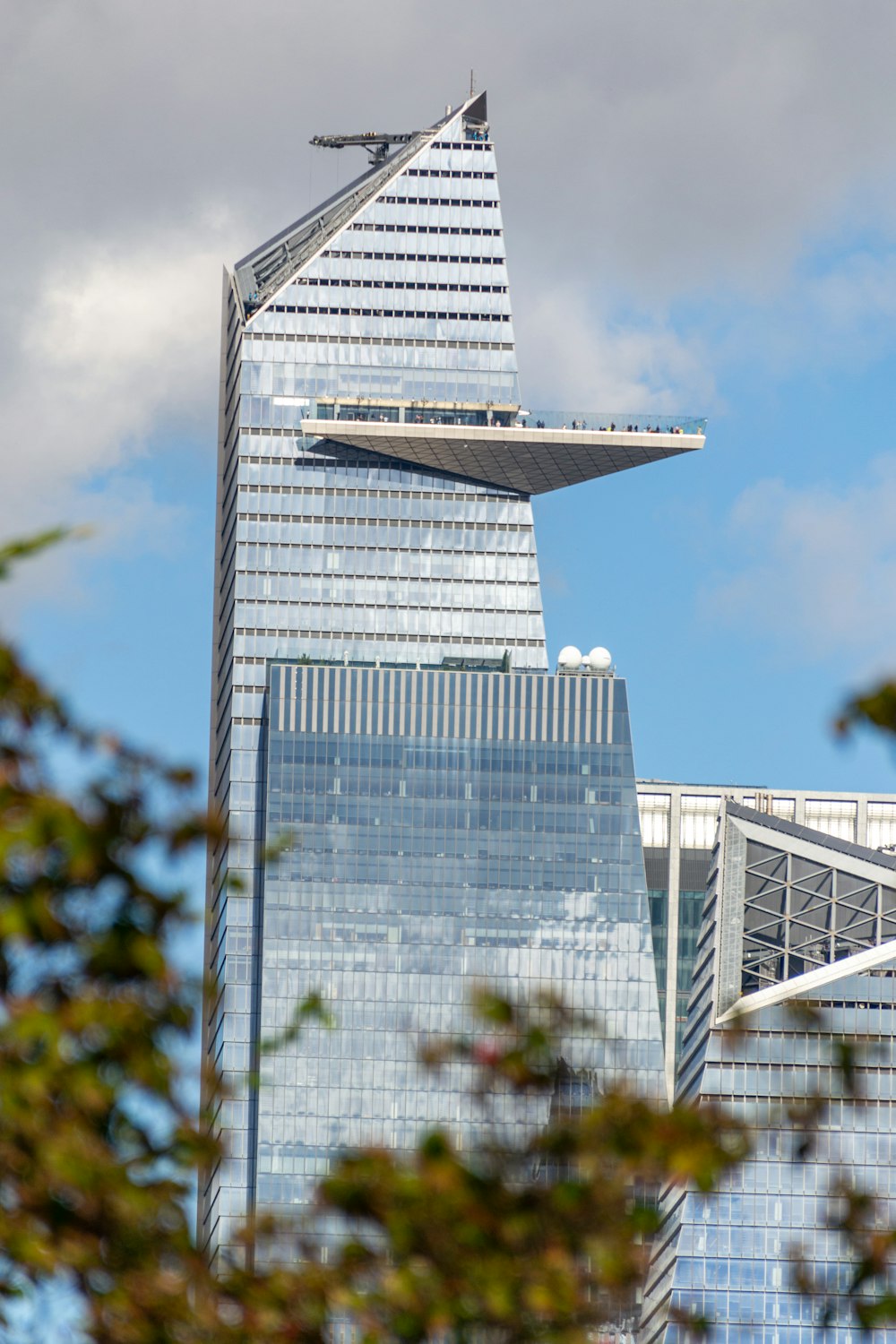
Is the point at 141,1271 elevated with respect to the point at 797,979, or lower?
lower

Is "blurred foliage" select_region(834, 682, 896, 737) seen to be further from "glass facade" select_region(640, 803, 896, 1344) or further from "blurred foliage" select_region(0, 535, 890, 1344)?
"glass facade" select_region(640, 803, 896, 1344)

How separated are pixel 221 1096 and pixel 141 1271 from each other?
158 centimetres

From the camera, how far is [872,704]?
18.4 m

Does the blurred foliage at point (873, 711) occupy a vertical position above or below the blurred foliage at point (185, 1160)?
above

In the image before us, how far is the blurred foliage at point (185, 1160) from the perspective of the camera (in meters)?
16.6

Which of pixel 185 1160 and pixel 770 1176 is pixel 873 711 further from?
pixel 770 1176

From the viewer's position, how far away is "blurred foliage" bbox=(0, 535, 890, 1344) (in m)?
16.6

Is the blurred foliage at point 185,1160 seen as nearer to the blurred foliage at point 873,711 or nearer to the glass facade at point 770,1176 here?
the blurred foliage at point 873,711

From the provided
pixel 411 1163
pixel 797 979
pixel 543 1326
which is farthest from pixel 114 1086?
pixel 797 979

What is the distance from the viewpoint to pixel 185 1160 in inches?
735

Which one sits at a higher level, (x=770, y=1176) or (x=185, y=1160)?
(x=770, y=1176)

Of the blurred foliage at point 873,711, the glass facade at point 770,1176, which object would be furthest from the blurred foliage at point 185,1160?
the glass facade at point 770,1176

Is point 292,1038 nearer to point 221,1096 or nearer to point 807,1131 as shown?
point 221,1096

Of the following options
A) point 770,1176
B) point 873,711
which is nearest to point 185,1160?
point 873,711
